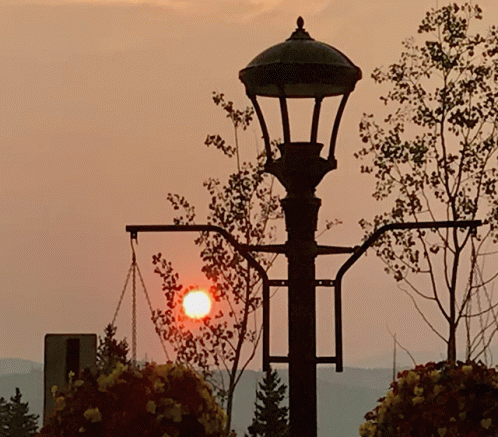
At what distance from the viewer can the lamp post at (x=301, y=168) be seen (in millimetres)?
8891

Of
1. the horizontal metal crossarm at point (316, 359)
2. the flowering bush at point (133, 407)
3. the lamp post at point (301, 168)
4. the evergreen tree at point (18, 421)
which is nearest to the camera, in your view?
the flowering bush at point (133, 407)

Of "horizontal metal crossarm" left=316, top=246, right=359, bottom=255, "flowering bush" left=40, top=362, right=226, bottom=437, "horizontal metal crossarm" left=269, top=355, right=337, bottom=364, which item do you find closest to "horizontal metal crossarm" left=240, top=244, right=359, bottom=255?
"horizontal metal crossarm" left=316, top=246, right=359, bottom=255

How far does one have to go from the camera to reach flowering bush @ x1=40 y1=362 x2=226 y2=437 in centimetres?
878

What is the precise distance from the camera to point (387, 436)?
382 inches

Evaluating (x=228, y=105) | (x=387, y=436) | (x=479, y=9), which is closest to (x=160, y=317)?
(x=228, y=105)

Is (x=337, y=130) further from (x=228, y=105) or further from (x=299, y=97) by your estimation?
(x=228, y=105)

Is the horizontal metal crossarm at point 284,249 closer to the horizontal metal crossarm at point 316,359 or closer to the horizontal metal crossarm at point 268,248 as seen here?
the horizontal metal crossarm at point 268,248

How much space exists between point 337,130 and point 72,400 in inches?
104

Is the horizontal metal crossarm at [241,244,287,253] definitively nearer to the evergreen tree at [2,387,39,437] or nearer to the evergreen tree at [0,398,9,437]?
the evergreen tree at [2,387,39,437]

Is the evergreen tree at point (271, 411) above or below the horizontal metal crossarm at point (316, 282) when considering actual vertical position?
below

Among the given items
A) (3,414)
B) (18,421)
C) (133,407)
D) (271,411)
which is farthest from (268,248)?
(3,414)

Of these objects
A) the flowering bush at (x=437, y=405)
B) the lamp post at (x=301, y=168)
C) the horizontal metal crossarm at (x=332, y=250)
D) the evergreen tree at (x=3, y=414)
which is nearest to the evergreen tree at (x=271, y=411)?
the evergreen tree at (x=3, y=414)

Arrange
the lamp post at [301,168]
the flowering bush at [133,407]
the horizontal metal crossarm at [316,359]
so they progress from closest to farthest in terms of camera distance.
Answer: the flowering bush at [133,407] → the lamp post at [301,168] → the horizontal metal crossarm at [316,359]

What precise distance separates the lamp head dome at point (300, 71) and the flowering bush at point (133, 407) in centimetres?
217
